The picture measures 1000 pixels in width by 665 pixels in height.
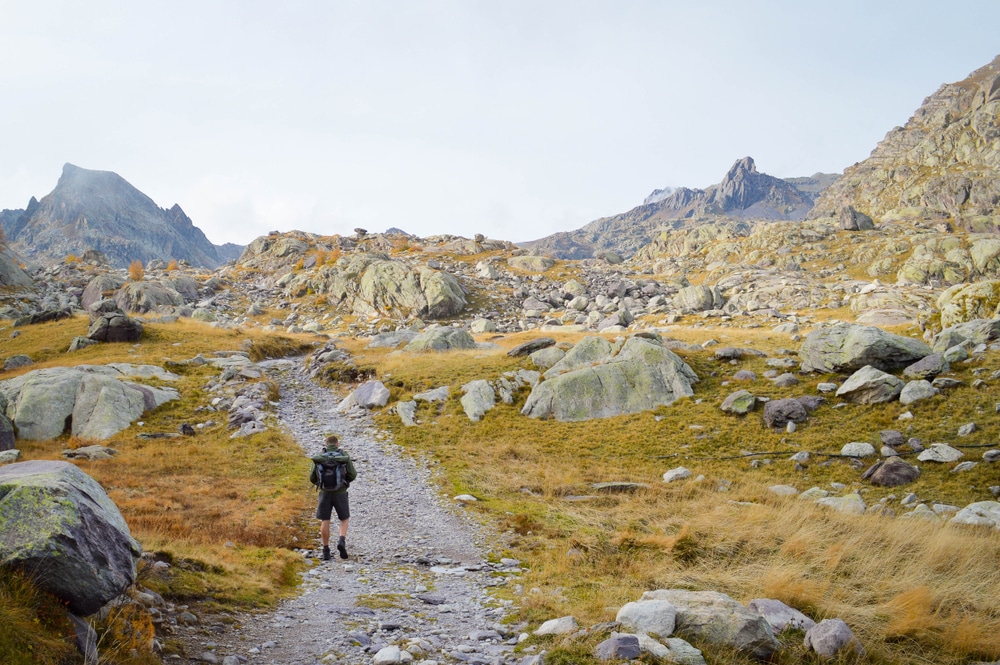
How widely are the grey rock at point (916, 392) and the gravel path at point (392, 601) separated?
1897cm

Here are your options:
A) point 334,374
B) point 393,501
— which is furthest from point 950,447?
point 334,374

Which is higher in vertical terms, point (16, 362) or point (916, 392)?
point (16, 362)

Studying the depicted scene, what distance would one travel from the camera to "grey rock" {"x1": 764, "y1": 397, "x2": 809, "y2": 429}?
22250mm

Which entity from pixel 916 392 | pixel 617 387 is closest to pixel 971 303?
pixel 916 392

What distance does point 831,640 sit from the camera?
Answer: 6.85 m

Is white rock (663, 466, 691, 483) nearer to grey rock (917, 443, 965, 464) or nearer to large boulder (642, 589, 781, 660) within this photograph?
grey rock (917, 443, 965, 464)

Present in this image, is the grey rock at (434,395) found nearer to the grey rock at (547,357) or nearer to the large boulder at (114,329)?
the grey rock at (547,357)

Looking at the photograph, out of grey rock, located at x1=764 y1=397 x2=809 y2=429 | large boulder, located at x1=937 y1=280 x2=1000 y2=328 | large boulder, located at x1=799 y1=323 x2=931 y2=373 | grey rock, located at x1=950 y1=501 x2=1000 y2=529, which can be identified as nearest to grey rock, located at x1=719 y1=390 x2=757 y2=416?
grey rock, located at x1=764 y1=397 x2=809 y2=429

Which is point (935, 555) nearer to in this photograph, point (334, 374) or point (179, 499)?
point (179, 499)

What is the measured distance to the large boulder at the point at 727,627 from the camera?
6781 mm

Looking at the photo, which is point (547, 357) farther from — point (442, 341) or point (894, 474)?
point (894, 474)

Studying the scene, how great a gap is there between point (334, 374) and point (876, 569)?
117ft

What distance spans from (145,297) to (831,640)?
88.5 meters

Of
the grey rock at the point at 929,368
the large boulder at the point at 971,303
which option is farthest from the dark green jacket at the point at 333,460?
the large boulder at the point at 971,303
